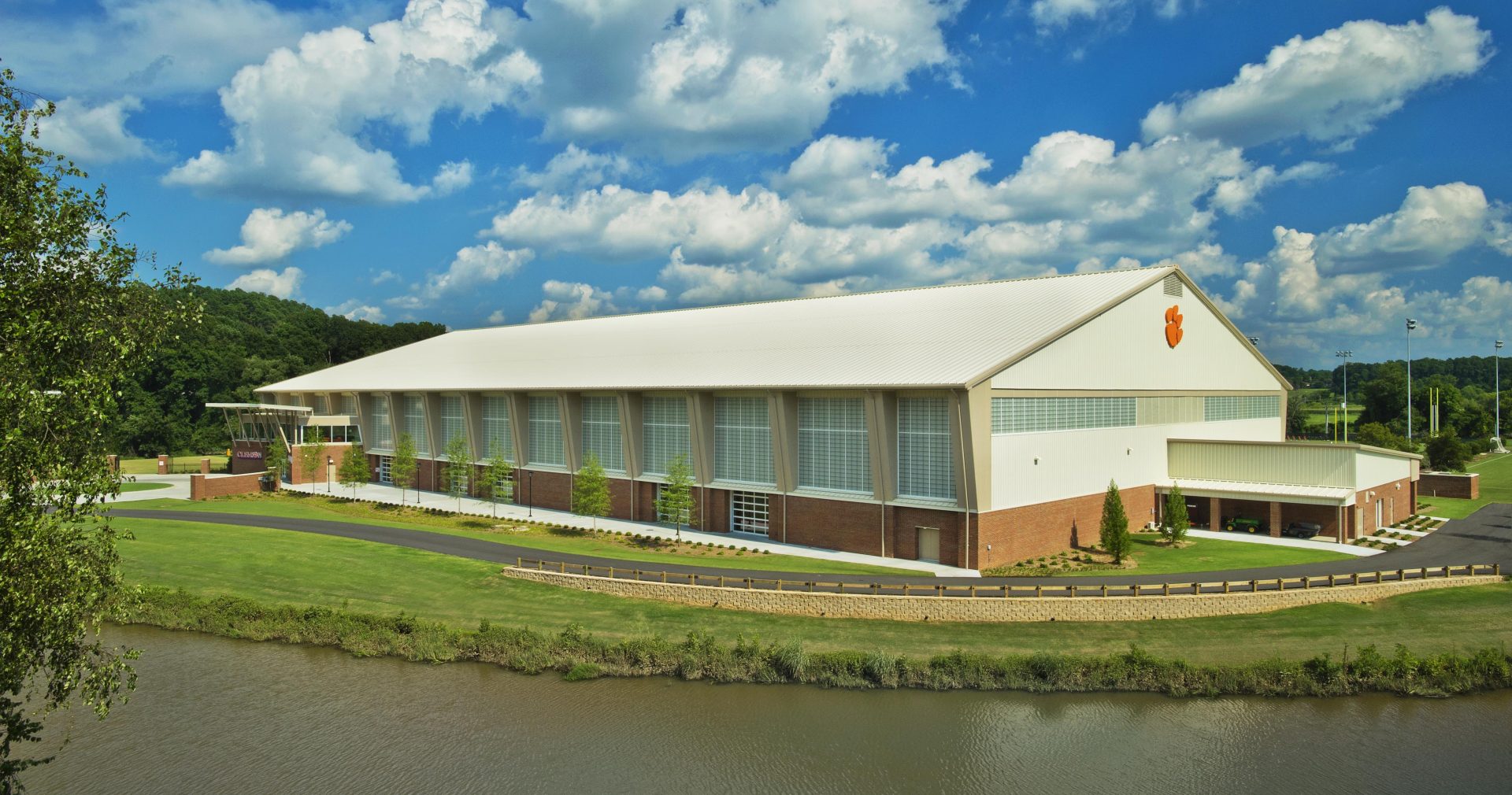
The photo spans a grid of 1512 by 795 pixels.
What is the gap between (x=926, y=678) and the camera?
23594 mm

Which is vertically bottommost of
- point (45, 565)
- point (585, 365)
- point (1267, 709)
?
point (1267, 709)

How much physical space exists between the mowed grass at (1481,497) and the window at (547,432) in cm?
4645

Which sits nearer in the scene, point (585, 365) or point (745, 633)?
point (745, 633)

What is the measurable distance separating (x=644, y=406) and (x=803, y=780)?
29.0 metres

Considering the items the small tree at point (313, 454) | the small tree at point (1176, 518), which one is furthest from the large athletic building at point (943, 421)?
the small tree at point (313, 454)

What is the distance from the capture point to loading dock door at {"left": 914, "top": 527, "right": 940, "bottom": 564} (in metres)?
34.4

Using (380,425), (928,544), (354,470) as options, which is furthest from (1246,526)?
(380,425)

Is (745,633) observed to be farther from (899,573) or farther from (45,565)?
(45,565)

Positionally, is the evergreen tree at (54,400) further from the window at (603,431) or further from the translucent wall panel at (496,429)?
the translucent wall panel at (496,429)

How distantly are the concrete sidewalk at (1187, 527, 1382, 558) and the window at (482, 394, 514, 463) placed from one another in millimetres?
37099

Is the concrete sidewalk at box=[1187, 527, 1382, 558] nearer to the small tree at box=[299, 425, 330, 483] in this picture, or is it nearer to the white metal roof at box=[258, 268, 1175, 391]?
the white metal roof at box=[258, 268, 1175, 391]

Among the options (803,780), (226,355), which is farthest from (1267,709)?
(226,355)

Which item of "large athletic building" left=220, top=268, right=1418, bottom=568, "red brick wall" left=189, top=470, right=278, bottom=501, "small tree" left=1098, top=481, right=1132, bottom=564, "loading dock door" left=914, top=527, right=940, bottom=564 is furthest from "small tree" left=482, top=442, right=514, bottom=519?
"small tree" left=1098, top=481, right=1132, bottom=564

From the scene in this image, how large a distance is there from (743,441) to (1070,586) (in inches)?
673
